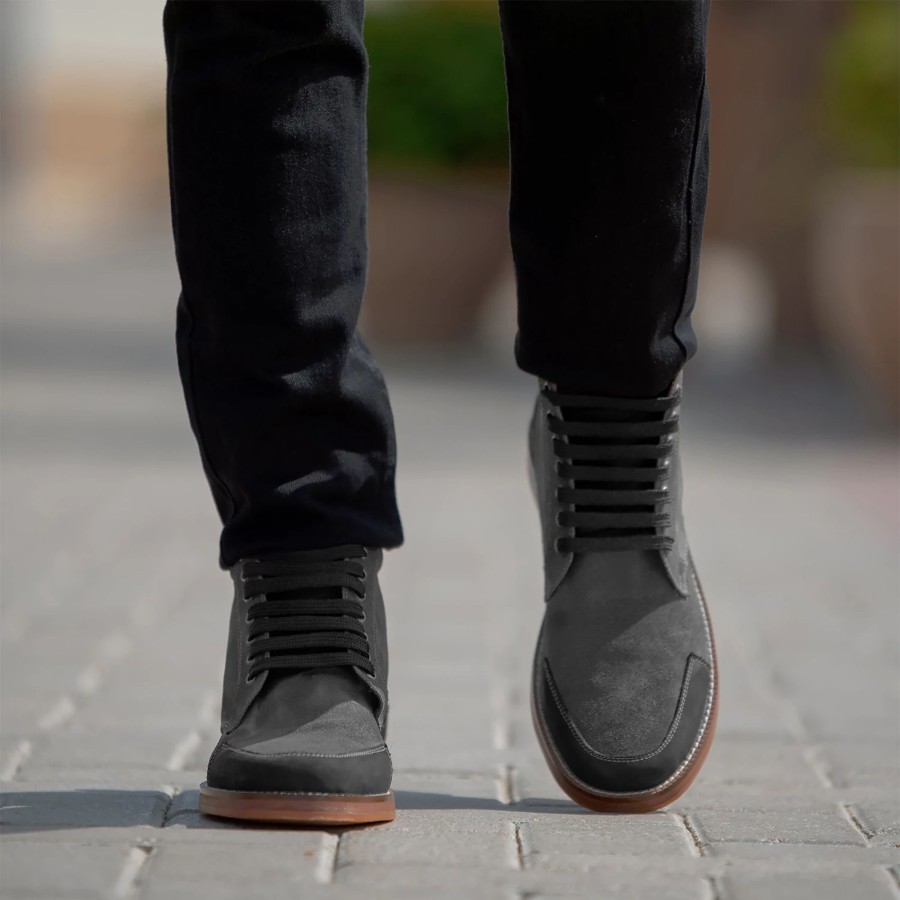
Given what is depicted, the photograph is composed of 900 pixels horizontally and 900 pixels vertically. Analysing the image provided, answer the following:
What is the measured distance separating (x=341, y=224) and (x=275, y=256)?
8 cm

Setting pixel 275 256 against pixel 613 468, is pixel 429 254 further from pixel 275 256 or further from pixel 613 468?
pixel 275 256

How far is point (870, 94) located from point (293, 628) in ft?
16.0

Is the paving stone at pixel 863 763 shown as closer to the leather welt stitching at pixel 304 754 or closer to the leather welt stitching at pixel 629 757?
the leather welt stitching at pixel 629 757

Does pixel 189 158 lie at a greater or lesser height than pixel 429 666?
greater

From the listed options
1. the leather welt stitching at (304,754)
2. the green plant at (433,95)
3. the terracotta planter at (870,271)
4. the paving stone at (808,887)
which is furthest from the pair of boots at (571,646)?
the green plant at (433,95)

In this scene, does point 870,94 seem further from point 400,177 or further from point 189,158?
point 189,158

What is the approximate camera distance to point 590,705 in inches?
70.1

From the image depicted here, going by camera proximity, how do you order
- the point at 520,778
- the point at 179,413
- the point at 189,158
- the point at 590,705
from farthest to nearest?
1. the point at 179,413
2. the point at 520,778
3. the point at 590,705
4. the point at 189,158

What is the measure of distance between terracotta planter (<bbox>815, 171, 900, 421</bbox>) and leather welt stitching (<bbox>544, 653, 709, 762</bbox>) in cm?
407

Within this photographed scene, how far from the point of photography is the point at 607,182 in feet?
5.57

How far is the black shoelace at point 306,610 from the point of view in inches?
67.0

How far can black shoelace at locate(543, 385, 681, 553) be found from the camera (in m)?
1.78

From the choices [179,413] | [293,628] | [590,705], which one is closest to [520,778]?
[590,705]

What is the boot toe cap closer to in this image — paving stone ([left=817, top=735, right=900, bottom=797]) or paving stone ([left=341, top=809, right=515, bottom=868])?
paving stone ([left=341, top=809, right=515, bottom=868])
